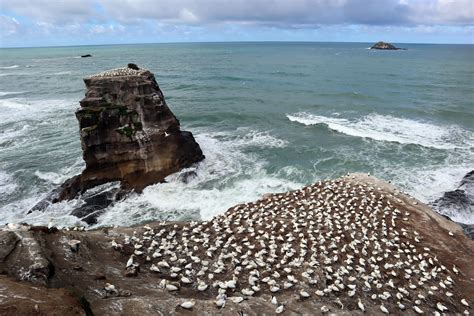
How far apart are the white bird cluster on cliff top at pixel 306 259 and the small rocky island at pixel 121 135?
1169cm

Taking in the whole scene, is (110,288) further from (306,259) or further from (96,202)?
(96,202)

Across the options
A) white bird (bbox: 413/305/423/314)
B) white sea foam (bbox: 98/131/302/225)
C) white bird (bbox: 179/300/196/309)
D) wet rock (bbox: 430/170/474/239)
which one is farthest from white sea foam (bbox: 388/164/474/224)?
white bird (bbox: 179/300/196/309)

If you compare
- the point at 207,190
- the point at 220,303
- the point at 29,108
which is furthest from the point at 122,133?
the point at 29,108

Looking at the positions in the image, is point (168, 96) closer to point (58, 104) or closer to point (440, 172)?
point (58, 104)

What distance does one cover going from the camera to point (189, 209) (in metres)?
25.2

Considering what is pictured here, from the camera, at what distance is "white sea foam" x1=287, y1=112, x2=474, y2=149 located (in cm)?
3797

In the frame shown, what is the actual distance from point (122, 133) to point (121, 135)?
0.17 metres

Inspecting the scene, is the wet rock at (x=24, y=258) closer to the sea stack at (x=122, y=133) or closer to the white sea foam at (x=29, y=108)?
the sea stack at (x=122, y=133)

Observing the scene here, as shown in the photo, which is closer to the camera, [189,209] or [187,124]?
[189,209]

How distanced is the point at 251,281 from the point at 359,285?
12.9 feet

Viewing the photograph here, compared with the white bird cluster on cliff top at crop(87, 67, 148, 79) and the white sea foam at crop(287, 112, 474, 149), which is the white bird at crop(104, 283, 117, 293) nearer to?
the white bird cluster on cliff top at crop(87, 67, 148, 79)

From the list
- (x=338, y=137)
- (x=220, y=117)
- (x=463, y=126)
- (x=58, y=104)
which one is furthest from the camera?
(x=58, y=104)

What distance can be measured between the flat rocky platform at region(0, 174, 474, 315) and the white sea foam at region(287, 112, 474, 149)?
21260 mm

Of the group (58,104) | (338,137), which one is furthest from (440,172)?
(58,104)
